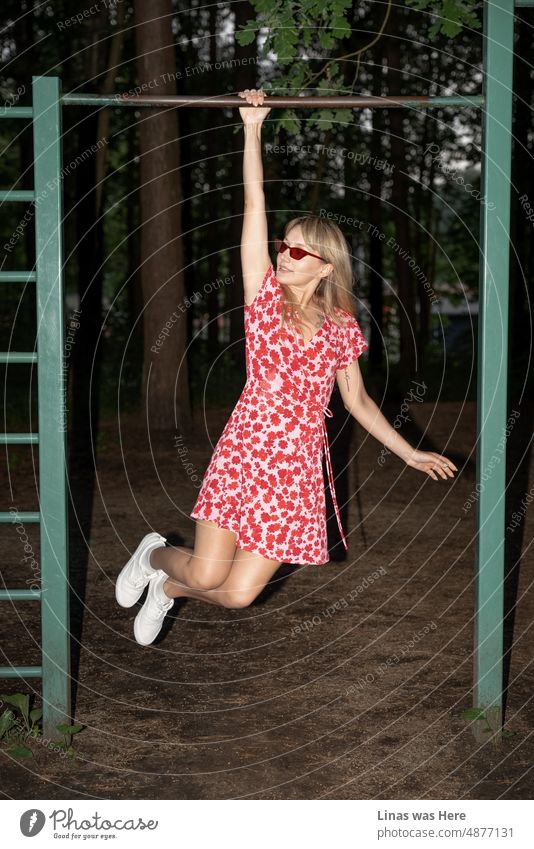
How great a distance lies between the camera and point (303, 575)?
7.94 m

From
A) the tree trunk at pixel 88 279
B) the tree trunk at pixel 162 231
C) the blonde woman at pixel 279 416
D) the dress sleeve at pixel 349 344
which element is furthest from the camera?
the tree trunk at pixel 88 279

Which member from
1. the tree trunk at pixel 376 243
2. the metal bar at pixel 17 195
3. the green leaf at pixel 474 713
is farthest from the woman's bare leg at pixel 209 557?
the tree trunk at pixel 376 243

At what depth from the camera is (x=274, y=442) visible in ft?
15.8

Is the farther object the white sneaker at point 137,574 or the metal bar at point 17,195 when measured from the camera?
the white sneaker at point 137,574

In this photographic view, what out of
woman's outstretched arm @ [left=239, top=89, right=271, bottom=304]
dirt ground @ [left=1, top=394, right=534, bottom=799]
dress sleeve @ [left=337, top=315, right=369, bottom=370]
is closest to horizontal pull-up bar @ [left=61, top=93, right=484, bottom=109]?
woman's outstretched arm @ [left=239, top=89, right=271, bottom=304]

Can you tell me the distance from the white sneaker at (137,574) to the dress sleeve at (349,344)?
1363 mm

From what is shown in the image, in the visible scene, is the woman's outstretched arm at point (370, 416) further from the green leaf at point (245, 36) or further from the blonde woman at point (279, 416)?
the green leaf at point (245, 36)

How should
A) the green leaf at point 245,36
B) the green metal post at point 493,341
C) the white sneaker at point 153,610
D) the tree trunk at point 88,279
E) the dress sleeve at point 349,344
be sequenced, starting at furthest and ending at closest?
the tree trunk at point 88,279
the green leaf at point 245,36
the white sneaker at point 153,610
the dress sleeve at point 349,344
the green metal post at point 493,341

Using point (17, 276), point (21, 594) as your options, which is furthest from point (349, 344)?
point (21, 594)

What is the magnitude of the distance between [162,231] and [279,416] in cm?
927

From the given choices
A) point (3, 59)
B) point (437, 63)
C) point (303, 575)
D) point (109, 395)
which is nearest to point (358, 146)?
point (437, 63)

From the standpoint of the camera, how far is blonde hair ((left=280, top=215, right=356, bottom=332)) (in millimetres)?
4695

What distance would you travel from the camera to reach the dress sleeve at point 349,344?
4973 millimetres

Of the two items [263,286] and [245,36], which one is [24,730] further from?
[245,36]
